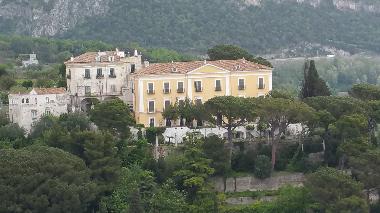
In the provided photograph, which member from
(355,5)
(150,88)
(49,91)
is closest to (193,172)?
(150,88)

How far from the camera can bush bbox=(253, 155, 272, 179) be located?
49312mm

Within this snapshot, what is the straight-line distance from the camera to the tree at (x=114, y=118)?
1989 inches

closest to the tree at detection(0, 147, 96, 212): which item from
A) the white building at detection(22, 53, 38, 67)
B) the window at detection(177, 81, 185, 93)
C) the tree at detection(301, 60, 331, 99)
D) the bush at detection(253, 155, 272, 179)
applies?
the bush at detection(253, 155, 272, 179)

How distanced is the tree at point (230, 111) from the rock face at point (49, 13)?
293 feet

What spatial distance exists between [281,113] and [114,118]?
859cm

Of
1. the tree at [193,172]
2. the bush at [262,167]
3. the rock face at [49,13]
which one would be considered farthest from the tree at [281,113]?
the rock face at [49,13]

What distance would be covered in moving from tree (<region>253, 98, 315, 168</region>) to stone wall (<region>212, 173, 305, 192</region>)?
0.92 m

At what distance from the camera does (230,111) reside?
50031 mm

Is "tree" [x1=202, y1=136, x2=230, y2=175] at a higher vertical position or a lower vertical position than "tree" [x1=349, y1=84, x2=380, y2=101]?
lower

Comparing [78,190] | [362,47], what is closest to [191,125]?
[78,190]

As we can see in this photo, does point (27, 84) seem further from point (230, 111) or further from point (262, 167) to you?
A: point (262, 167)

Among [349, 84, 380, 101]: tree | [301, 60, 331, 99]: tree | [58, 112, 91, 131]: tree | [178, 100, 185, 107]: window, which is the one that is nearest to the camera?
[58, 112, 91, 131]: tree

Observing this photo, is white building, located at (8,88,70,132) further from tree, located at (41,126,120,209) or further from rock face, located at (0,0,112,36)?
rock face, located at (0,0,112,36)

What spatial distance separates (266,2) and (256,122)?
99.4m
